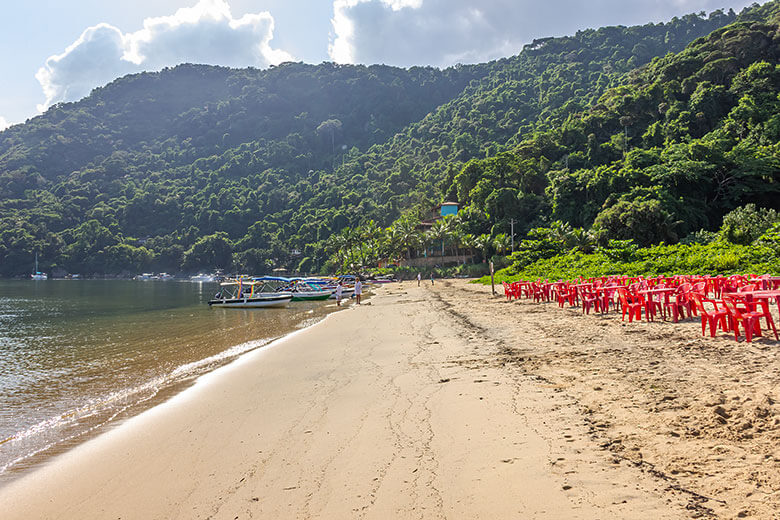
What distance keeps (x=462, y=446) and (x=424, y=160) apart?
126000 millimetres

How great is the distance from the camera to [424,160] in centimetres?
12612

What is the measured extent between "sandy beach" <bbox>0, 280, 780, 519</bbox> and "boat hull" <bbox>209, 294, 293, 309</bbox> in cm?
2404

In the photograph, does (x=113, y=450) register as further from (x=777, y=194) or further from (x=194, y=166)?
(x=194, y=166)

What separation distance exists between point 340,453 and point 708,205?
1821 inches

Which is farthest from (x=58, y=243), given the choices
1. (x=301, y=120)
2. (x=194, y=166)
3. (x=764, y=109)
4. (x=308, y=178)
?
(x=764, y=109)

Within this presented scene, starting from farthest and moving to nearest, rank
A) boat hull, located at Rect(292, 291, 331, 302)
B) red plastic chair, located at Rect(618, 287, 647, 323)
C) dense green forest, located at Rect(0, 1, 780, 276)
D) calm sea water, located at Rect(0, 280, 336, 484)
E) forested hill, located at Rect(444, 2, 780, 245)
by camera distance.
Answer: dense green forest, located at Rect(0, 1, 780, 276), forested hill, located at Rect(444, 2, 780, 245), boat hull, located at Rect(292, 291, 331, 302), red plastic chair, located at Rect(618, 287, 647, 323), calm sea water, located at Rect(0, 280, 336, 484)

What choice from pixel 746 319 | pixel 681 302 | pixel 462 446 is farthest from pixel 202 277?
pixel 462 446

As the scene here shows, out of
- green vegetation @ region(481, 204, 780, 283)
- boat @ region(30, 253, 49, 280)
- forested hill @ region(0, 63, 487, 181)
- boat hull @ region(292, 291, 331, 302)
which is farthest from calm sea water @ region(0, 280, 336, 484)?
forested hill @ region(0, 63, 487, 181)

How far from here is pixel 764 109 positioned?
47.3m

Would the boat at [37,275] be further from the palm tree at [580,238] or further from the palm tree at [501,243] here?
the palm tree at [580,238]

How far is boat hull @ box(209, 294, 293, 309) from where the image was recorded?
101 feet

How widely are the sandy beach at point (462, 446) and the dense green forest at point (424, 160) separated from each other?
32948 mm

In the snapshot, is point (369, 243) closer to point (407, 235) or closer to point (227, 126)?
point (407, 235)

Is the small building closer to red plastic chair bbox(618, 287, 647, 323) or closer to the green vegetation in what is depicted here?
the green vegetation
